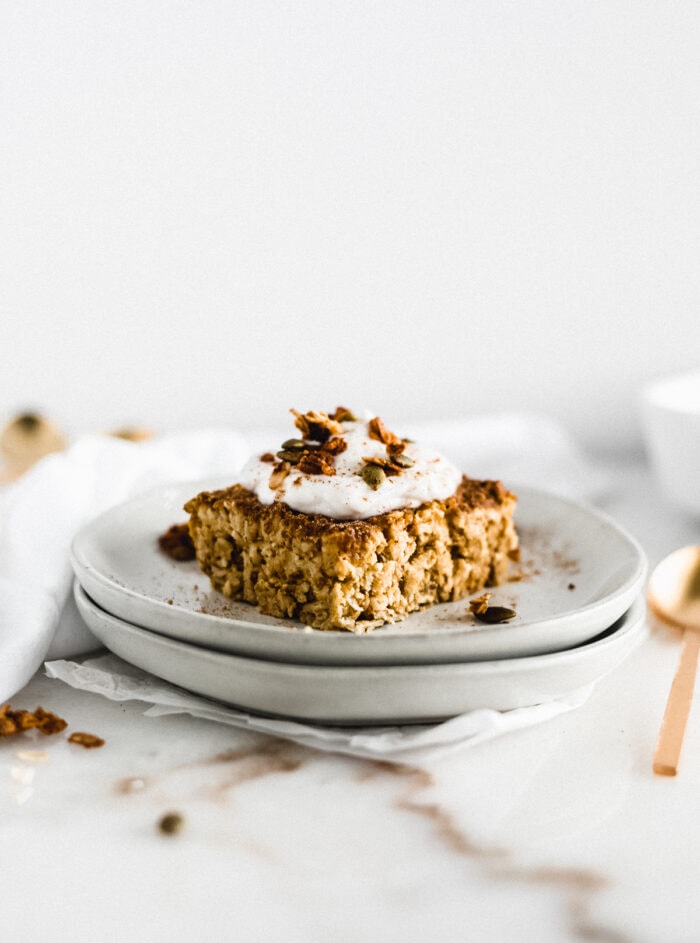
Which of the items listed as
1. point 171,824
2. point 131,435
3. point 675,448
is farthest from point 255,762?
point 131,435

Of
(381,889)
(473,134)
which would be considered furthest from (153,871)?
(473,134)

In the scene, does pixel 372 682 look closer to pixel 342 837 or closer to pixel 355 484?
pixel 342 837

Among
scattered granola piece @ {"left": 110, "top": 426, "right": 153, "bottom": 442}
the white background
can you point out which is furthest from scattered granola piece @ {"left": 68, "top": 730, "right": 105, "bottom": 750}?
the white background

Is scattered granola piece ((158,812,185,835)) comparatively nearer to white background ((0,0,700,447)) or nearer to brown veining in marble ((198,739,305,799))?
brown veining in marble ((198,739,305,799))

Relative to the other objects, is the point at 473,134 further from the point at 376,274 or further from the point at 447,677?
the point at 447,677

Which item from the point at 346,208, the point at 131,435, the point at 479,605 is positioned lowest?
the point at 131,435
